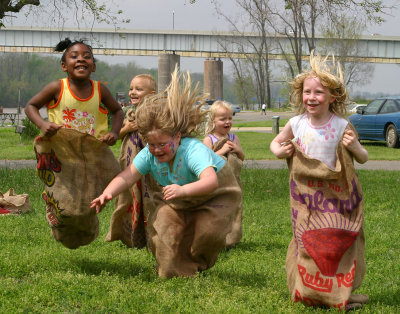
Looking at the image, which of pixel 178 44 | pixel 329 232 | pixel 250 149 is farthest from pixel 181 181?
pixel 178 44

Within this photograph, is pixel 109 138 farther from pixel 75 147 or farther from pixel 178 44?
pixel 178 44

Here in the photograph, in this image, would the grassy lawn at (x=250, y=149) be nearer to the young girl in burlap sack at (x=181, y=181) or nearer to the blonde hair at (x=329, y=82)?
the young girl in burlap sack at (x=181, y=181)

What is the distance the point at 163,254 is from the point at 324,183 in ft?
4.95

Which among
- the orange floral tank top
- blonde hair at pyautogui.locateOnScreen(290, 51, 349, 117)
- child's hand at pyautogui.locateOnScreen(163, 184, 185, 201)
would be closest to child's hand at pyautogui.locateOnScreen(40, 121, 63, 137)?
the orange floral tank top

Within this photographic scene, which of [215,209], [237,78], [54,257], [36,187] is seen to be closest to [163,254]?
[215,209]

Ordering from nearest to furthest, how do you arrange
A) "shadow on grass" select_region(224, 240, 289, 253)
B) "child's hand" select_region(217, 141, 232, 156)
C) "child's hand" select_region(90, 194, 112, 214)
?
"child's hand" select_region(90, 194, 112, 214), "child's hand" select_region(217, 141, 232, 156), "shadow on grass" select_region(224, 240, 289, 253)

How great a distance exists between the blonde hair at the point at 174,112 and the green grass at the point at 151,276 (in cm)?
120

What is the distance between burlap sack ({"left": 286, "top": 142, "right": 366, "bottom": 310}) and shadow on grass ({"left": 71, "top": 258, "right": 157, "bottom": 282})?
1.45m

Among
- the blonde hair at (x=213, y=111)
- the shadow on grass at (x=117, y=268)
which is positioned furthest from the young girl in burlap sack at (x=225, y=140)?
→ the shadow on grass at (x=117, y=268)

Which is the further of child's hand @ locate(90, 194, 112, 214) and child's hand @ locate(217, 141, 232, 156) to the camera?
child's hand @ locate(217, 141, 232, 156)

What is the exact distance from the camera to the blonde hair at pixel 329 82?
5.05 metres

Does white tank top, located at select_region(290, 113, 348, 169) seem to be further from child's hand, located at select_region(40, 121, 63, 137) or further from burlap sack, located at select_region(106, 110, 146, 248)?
burlap sack, located at select_region(106, 110, 146, 248)

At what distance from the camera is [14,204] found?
950cm

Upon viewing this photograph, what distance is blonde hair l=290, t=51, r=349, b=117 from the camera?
16.6ft
